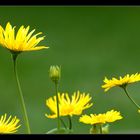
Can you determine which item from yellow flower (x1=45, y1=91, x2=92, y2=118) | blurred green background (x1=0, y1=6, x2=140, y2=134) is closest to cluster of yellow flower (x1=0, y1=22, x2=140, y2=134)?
yellow flower (x1=45, y1=91, x2=92, y2=118)

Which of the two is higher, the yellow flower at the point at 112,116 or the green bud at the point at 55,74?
the green bud at the point at 55,74

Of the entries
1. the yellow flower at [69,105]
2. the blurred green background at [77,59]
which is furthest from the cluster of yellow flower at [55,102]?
the blurred green background at [77,59]

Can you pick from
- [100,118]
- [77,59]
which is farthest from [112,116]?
[77,59]

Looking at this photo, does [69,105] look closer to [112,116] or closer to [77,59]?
[112,116]

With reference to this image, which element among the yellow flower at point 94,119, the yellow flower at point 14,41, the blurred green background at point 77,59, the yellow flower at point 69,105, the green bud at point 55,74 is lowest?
the yellow flower at point 94,119

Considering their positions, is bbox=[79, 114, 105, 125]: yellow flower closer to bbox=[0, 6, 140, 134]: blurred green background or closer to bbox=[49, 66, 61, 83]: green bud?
bbox=[49, 66, 61, 83]: green bud

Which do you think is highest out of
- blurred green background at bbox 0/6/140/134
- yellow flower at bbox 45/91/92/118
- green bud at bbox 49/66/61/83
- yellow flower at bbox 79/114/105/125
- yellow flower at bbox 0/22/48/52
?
blurred green background at bbox 0/6/140/134

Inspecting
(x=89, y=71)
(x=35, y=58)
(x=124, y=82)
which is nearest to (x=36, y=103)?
(x=89, y=71)

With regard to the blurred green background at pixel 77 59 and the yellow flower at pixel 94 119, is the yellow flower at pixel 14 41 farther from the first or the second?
the blurred green background at pixel 77 59
